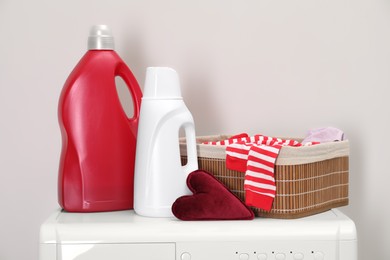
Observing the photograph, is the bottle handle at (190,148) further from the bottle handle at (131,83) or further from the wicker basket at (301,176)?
the bottle handle at (131,83)

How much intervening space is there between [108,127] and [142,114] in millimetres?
97

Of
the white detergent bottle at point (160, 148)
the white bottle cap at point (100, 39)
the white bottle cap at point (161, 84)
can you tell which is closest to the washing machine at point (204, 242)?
the white detergent bottle at point (160, 148)

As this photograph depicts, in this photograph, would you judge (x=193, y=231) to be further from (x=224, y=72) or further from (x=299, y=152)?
(x=224, y=72)

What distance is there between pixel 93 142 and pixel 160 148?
0.17 metres

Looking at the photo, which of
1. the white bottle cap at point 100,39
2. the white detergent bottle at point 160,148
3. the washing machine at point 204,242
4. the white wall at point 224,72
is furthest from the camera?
the white wall at point 224,72

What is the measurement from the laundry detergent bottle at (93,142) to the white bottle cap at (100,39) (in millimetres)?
32

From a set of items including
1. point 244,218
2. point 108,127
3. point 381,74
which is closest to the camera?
point 244,218

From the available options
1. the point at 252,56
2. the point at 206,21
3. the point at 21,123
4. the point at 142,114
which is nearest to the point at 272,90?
the point at 252,56

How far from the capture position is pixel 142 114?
130 cm

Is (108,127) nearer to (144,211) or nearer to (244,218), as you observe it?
(144,211)

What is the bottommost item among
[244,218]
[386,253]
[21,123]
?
[386,253]

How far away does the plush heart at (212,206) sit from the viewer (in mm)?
1222

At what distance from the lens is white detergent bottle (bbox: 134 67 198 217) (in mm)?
1270

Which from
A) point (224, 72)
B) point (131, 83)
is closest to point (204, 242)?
point (131, 83)
